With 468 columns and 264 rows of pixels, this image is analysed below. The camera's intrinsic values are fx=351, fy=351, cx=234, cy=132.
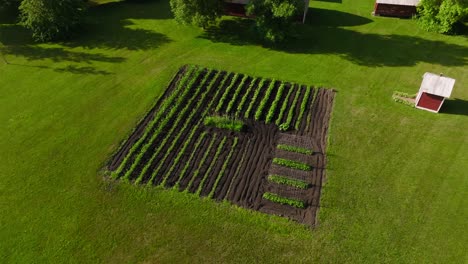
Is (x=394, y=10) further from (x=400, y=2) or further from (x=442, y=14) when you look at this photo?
(x=442, y=14)

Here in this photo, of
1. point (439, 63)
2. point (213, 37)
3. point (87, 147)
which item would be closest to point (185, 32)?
point (213, 37)

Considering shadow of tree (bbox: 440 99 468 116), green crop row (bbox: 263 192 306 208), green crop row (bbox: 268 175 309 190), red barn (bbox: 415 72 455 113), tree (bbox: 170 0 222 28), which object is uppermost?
tree (bbox: 170 0 222 28)

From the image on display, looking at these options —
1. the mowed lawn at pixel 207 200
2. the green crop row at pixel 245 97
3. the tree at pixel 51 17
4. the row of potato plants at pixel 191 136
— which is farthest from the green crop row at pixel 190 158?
the tree at pixel 51 17

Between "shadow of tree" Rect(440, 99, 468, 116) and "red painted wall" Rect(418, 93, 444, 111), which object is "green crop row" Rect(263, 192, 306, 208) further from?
"shadow of tree" Rect(440, 99, 468, 116)

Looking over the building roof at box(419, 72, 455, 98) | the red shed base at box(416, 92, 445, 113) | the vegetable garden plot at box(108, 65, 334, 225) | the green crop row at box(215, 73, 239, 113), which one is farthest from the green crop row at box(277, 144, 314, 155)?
the building roof at box(419, 72, 455, 98)

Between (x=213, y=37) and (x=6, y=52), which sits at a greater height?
(x=213, y=37)

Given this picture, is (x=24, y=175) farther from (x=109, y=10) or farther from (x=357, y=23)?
(x=357, y=23)

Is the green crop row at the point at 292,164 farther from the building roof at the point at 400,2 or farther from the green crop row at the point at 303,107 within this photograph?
the building roof at the point at 400,2
